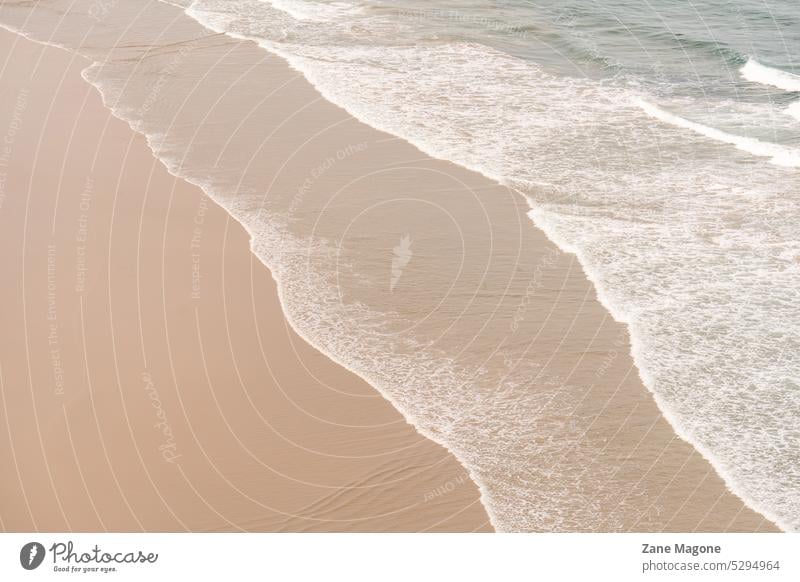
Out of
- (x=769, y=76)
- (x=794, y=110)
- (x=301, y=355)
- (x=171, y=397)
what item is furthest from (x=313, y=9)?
(x=171, y=397)

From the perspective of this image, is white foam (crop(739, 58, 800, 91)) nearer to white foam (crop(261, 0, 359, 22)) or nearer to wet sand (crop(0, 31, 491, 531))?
white foam (crop(261, 0, 359, 22))

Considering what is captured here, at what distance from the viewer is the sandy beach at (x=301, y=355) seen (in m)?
10.2

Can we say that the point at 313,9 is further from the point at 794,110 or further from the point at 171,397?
the point at 171,397

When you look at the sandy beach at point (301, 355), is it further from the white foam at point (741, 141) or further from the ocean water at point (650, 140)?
the white foam at point (741, 141)

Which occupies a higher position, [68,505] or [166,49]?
[166,49]

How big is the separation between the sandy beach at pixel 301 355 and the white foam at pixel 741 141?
585cm

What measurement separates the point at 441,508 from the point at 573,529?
1.35m

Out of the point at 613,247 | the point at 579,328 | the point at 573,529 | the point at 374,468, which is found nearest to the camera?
the point at 573,529

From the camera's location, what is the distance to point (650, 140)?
19.6 meters

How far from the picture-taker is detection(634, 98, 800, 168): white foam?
19.2m

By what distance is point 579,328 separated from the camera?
43.0 feet

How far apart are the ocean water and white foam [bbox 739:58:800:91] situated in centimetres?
8
